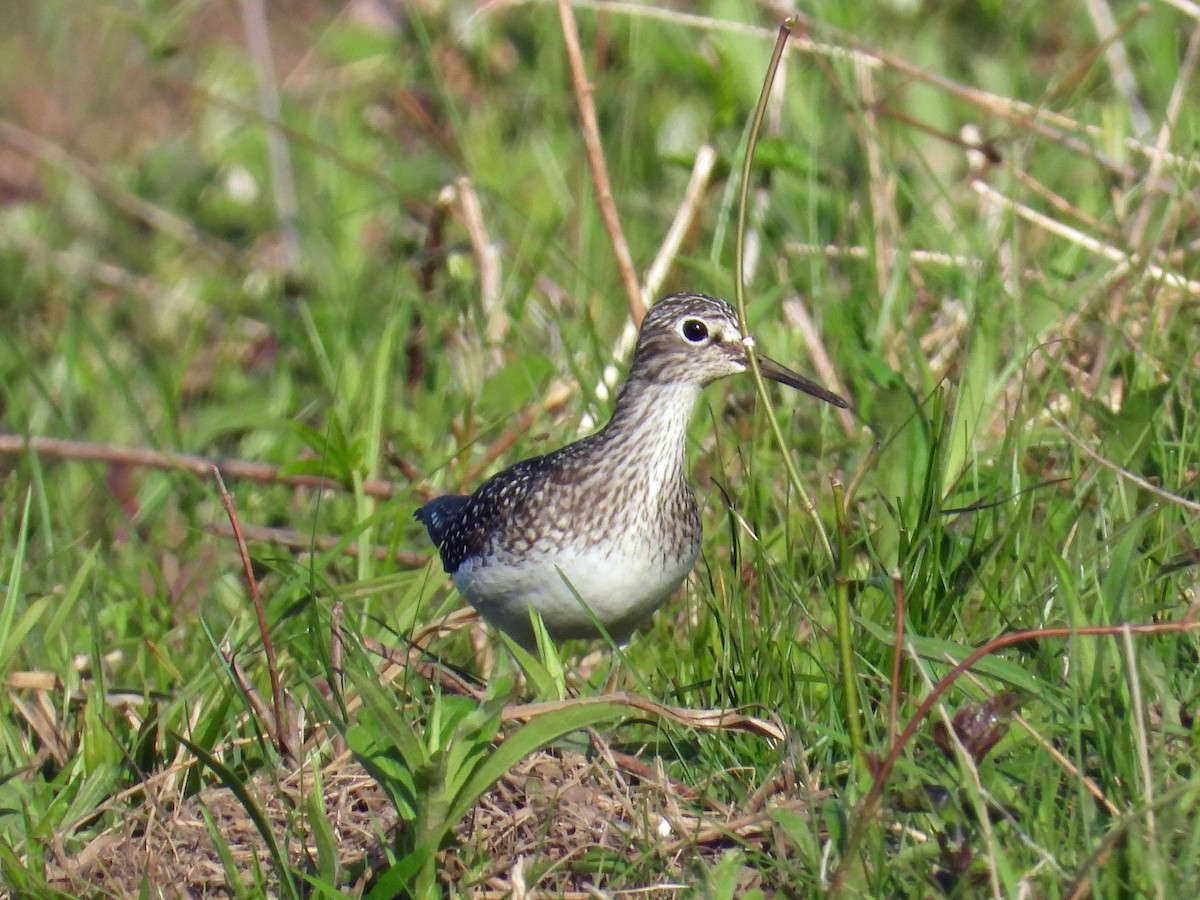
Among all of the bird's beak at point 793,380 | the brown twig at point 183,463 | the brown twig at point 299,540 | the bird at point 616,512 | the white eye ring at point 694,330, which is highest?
the white eye ring at point 694,330

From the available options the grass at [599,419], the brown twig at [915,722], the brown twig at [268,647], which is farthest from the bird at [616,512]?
the brown twig at [915,722]

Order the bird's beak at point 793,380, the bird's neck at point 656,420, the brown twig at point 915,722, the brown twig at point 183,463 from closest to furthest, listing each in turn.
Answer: the brown twig at point 915,722, the bird's beak at point 793,380, the bird's neck at point 656,420, the brown twig at point 183,463

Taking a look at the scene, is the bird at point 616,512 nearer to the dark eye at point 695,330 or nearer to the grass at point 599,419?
the dark eye at point 695,330

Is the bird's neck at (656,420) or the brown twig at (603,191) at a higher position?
the brown twig at (603,191)

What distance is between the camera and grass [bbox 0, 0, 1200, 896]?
369 cm

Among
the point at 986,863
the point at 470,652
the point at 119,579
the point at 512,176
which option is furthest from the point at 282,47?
the point at 986,863

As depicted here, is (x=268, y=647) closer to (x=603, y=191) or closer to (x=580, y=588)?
(x=580, y=588)

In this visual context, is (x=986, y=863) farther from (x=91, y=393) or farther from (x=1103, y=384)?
(x=91, y=393)

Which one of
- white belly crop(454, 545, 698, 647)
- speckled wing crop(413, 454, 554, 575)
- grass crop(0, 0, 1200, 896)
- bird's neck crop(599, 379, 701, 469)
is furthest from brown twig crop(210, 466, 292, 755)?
bird's neck crop(599, 379, 701, 469)

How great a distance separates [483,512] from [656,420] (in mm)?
645

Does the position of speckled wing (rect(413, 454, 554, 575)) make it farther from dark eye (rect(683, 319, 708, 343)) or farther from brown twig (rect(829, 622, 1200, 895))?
brown twig (rect(829, 622, 1200, 895))

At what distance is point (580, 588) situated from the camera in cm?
484

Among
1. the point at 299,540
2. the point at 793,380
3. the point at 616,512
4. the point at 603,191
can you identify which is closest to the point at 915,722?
the point at 616,512

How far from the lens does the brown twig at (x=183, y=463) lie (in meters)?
6.34
